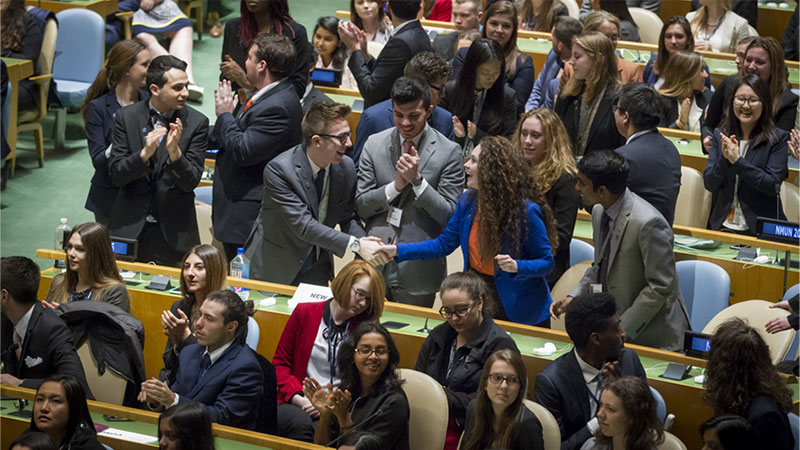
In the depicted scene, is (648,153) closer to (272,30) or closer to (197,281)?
(197,281)

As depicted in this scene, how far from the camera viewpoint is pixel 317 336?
4.07 m

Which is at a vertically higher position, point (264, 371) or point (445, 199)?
point (445, 199)

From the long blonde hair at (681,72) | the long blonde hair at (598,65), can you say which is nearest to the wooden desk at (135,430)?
the long blonde hair at (598,65)

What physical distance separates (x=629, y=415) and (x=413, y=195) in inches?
58.4

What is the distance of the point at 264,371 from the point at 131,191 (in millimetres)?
1553

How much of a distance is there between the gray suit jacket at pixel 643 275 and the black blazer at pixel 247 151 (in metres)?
1.55

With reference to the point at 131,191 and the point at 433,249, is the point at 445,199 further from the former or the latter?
the point at 131,191

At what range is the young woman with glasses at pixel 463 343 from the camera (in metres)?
3.78

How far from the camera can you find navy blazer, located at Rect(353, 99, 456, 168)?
16.0 ft

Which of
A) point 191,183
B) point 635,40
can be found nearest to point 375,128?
point 191,183

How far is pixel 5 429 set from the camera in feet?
12.6

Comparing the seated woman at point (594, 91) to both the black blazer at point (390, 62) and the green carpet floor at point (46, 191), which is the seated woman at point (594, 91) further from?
the green carpet floor at point (46, 191)

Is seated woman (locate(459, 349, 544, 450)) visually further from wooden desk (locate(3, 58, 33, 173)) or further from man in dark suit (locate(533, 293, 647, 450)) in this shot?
wooden desk (locate(3, 58, 33, 173))

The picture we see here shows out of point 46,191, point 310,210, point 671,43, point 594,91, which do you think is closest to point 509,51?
point 594,91
